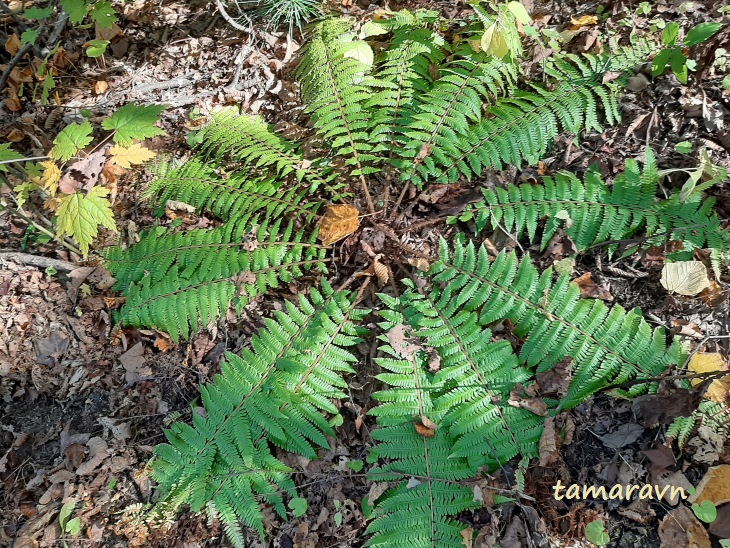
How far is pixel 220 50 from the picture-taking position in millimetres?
4500

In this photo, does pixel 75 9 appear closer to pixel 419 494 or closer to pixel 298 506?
pixel 298 506

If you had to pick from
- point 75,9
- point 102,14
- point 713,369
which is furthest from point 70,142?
point 713,369

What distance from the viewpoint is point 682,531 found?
7.09 ft

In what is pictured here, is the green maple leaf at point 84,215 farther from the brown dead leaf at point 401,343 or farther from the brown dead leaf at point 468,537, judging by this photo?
the brown dead leaf at point 468,537

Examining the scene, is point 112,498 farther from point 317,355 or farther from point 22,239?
point 22,239

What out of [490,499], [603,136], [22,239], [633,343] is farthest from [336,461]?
[22,239]

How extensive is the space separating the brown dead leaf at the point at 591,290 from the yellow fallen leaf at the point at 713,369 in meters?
0.53

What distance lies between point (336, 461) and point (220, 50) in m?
3.71

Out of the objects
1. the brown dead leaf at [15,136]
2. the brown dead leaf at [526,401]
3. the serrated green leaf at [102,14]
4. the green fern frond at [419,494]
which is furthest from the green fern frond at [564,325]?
the brown dead leaf at [15,136]

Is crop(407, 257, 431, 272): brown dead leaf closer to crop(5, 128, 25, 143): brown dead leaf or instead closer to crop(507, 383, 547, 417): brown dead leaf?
crop(507, 383, 547, 417): brown dead leaf

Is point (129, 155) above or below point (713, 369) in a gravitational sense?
above

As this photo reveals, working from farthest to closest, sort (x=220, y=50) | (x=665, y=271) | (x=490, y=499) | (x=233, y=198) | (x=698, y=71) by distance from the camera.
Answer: (x=220, y=50) < (x=233, y=198) < (x=698, y=71) < (x=665, y=271) < (x=490, y=499)

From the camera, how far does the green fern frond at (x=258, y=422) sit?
2496mm

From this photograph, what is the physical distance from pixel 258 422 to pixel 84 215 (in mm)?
1559
